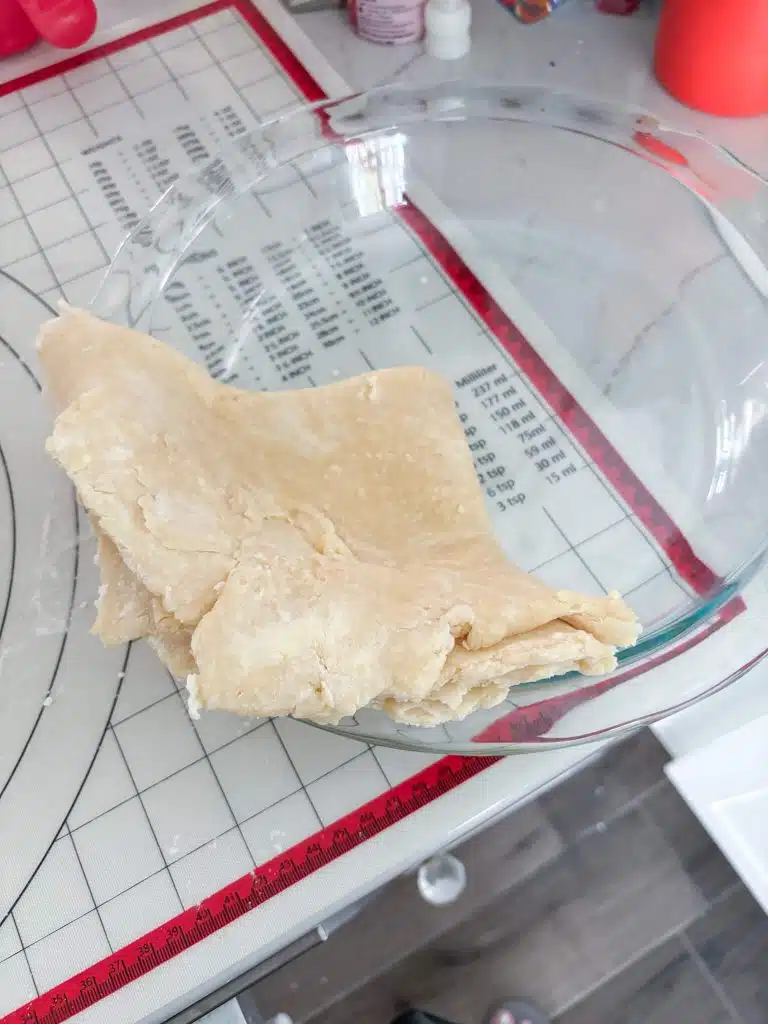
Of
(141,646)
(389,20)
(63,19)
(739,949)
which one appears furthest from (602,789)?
(63,19)

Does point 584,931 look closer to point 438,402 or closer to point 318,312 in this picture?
point 438,402

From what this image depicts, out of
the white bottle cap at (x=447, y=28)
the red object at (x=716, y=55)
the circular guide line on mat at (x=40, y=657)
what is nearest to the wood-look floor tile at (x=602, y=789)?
the circular guide line on mat at (x=40, y=657)

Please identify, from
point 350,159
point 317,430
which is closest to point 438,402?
point 317,430

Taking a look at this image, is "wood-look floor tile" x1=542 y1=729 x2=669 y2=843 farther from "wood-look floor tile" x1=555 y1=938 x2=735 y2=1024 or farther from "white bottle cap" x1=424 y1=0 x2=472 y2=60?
"white bottle cap" x1=424 y1=0 x2=472 y2=60

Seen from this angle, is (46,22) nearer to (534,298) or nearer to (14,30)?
(14,30)

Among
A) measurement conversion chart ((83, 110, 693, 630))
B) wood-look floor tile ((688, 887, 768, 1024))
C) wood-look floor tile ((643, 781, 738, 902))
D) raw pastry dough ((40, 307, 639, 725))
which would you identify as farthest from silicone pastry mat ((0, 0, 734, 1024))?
wood-look floor tile ((688, 887, 768, 1024))

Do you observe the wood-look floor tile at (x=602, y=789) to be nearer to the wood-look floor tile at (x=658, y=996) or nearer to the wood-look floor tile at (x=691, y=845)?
the wood-look floor tile at (x=691, y=845)

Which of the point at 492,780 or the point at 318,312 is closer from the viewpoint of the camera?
the point at 492,780
